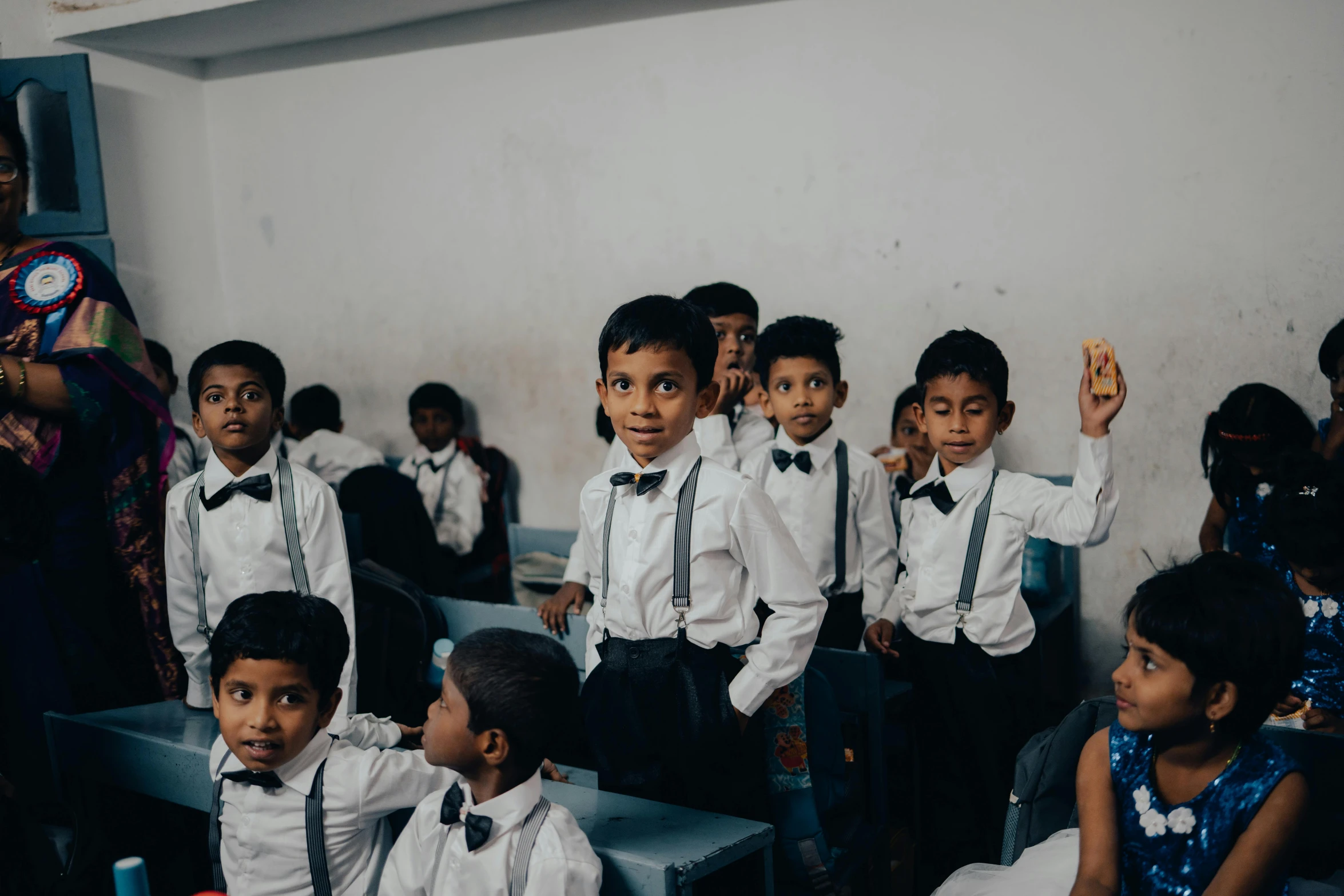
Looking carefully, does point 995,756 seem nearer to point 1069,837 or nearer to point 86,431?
point 1069,837

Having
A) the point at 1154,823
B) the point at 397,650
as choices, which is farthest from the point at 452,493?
the point at 1154,823

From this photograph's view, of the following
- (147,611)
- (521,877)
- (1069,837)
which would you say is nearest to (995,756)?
(1069,837)

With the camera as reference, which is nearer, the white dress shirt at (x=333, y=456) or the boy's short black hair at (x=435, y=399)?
the white dress shirt at (x=333, y=456)

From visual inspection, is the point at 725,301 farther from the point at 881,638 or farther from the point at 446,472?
the point at 446,472

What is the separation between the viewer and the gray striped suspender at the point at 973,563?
7.95 ft

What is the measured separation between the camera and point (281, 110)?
5387mm

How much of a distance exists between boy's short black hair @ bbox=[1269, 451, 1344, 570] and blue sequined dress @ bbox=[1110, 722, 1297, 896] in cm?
91

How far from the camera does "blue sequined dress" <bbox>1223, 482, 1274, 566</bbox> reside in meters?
2.87

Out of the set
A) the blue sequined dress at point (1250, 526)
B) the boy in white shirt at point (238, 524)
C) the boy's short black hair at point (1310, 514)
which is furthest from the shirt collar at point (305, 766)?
the blue sequined dress at point (1250, 526)

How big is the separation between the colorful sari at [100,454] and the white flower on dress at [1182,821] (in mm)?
2239

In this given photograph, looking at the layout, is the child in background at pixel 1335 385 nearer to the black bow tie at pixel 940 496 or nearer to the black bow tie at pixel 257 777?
the black bow tie at pixel 940 496

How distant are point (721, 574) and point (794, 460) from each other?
3.08ft

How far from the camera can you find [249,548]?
248 cm

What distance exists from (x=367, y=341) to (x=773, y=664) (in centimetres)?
408
